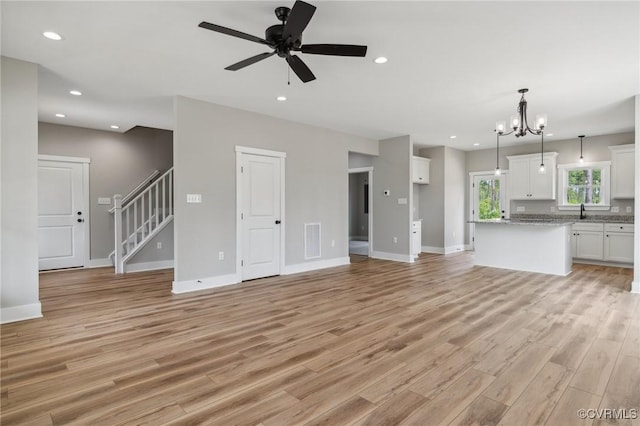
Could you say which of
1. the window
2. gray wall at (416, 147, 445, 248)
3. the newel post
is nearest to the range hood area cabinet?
the window

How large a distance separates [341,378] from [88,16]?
3469mm

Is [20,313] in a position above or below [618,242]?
below

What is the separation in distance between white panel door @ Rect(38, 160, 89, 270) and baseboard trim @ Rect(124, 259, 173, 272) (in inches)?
45.5

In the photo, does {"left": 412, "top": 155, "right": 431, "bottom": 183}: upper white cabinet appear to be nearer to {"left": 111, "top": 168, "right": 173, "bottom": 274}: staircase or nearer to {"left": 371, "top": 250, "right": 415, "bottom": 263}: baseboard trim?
{"left": 371, "top": 250, "right": 415, "bottom": 263}: baseboard trim

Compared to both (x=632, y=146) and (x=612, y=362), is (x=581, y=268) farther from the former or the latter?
(x=612, y=362)

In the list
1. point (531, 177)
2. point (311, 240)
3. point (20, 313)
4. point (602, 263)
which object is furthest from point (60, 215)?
point (602, 263)

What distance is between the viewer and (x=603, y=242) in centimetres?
687

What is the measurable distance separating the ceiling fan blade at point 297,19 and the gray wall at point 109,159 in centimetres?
531

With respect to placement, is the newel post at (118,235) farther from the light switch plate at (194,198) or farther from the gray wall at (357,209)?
the gray wall at (357,209)

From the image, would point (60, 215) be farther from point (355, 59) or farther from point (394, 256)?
point (394, 256)

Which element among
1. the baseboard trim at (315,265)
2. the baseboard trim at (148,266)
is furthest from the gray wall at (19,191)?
the baseboard trim at (315,265)

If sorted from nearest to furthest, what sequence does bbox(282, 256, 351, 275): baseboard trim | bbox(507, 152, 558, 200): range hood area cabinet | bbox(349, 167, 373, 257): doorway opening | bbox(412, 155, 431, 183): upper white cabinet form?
bbox(282, 256, 351, 275): baseboard trim, bbox(507, 152, 558, 200): range hood area cabinet, bbox(412, 155, 431, 183): upper white cabinet, bbox(349, 167, 373, 257): doorway opening

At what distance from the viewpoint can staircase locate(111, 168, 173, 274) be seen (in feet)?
20.2

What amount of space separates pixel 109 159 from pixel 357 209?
8212 mm
